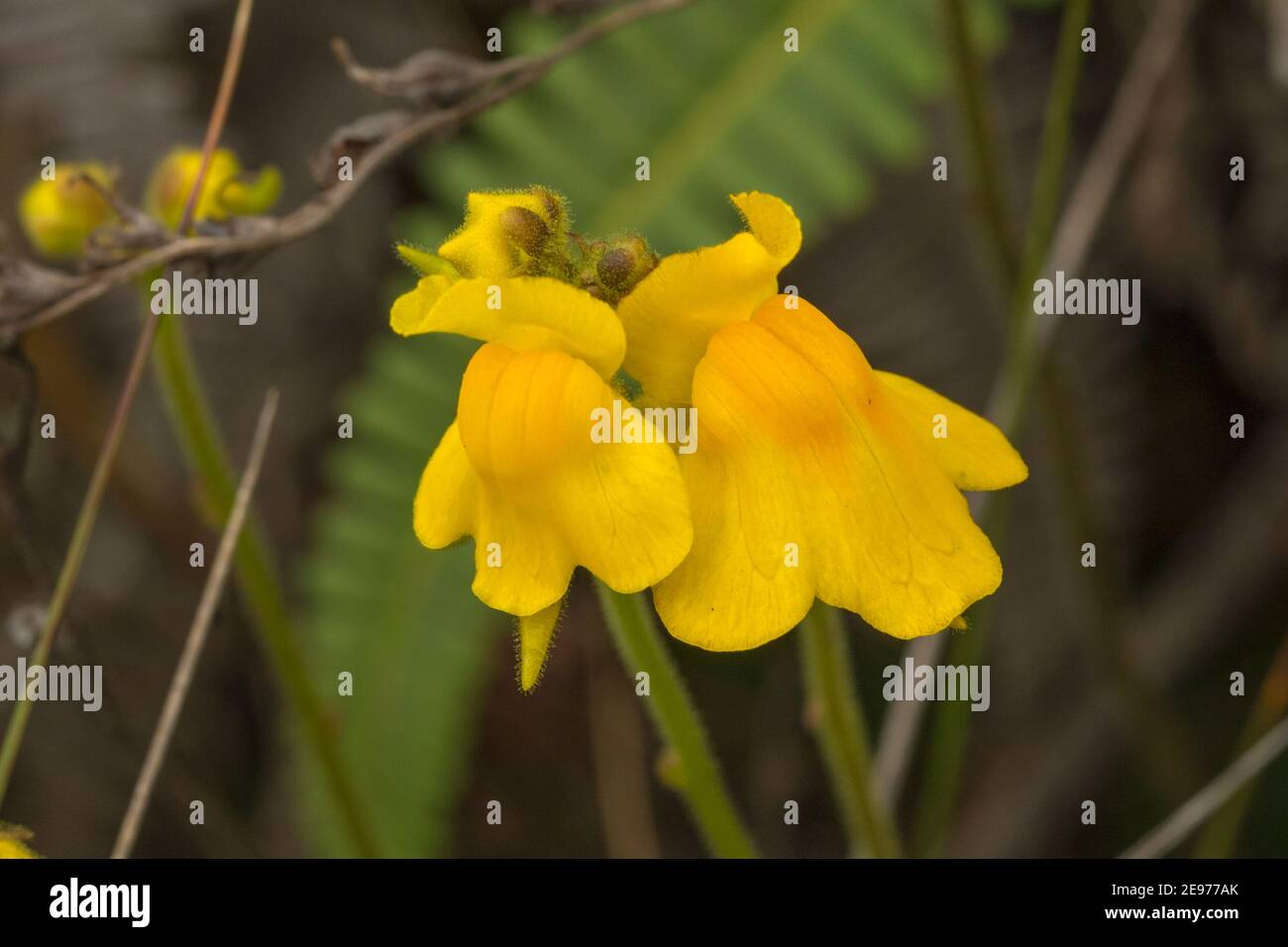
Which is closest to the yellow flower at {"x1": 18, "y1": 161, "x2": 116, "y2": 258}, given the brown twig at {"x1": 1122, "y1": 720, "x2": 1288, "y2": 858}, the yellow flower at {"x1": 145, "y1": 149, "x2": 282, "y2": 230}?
the yellow flower at {"x1": 145, "y1": 149, "x2": 282, "y2": 230}

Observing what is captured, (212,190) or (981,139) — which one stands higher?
(981,139)

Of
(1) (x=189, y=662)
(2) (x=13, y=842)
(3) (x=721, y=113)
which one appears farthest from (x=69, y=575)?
(3) (x=721, y=113)

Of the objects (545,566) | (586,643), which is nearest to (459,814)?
(586,643)

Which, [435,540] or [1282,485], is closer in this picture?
[435,540]

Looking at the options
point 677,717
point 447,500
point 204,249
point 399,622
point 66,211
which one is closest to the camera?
point 447,500

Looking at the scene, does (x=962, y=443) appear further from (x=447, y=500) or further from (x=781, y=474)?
(x=447, y=500)

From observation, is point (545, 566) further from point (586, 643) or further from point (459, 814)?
point (459, 814)

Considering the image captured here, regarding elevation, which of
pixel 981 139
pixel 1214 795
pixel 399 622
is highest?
pixel 981 139
